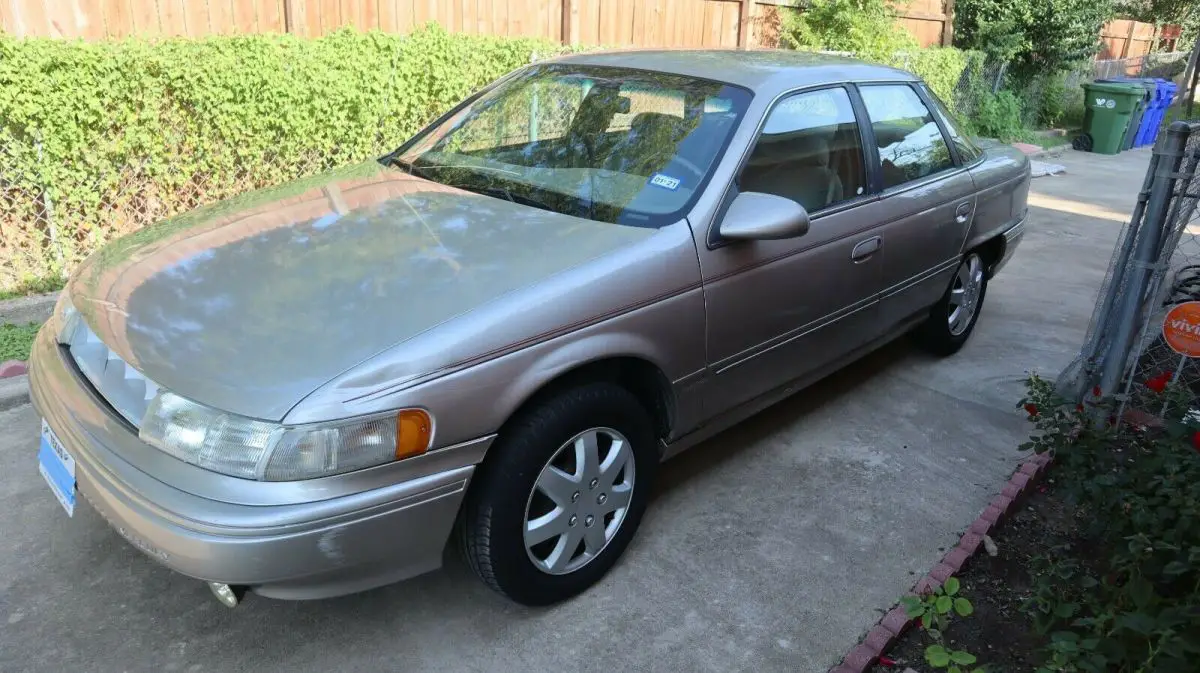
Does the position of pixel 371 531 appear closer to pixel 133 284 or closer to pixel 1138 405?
pixel 133 284

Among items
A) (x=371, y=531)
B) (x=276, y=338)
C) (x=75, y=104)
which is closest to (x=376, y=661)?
(x=371, y=531)

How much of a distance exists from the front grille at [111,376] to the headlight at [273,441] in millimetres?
93

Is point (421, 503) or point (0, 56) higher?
point (0, 56)

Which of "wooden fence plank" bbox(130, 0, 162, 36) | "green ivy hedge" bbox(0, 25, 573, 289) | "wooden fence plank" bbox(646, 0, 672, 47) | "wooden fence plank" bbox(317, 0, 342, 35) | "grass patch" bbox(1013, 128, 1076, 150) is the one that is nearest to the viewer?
"green ivy hedge" bbox(0, 25, 573, 289)

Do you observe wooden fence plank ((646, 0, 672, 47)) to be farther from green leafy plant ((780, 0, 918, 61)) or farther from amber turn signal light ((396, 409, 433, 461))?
amber turn signal light ((396, 409, 433, 461))

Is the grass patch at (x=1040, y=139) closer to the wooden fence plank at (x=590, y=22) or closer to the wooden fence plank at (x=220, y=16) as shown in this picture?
the wooden fence plank at (x=590, y=22)

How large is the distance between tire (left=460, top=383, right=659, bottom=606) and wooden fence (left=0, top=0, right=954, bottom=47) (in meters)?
4.43

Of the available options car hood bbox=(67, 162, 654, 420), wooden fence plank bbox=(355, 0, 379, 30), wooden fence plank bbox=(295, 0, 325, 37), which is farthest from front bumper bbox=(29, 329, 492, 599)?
wooden fence plank bbox=(355, 0, 379, 30)

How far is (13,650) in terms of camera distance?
2482mm

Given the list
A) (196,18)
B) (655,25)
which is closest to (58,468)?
(196,18)

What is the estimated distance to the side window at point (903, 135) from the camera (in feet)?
12.9

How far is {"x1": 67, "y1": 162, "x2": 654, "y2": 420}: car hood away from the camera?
2.23 m

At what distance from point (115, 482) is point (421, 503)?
0.80m

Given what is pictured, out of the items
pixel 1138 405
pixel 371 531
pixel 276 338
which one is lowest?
pixel 1138 405
